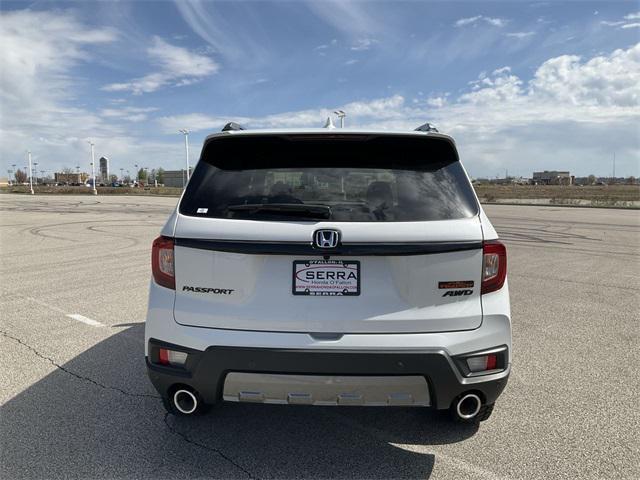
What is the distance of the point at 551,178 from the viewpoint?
6575 inches

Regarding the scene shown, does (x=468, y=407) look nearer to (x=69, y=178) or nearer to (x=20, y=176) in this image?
(x=69, y=178)

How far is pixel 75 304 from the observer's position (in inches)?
245

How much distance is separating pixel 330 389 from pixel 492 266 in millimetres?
1097

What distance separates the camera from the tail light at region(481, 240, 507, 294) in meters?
2.59

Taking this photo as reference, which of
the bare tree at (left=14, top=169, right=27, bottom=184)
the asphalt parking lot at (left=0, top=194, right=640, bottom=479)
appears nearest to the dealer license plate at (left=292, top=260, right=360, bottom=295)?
the asphalt parking lot at (left=0, top=194, right=640, bottom=479)

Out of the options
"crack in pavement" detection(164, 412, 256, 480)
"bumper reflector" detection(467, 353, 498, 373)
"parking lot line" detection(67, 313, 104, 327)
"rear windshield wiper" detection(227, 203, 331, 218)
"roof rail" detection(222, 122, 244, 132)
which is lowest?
"crack in pavement" detection(164, 412, 256, 480)

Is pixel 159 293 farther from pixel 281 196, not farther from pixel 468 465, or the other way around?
pixel 468 465

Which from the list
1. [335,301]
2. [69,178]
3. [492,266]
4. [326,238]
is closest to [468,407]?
[492,266]

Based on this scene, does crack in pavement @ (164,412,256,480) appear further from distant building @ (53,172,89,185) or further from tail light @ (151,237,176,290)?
distant building @ (53,172,89,185)

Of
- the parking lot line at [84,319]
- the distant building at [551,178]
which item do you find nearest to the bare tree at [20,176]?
the distant building at [551,178]

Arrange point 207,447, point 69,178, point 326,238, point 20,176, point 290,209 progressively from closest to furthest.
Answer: point 326,238
point 290,209
point 207,447
point 69,178
point 20,176

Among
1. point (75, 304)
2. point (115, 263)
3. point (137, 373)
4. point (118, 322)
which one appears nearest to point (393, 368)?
point (137, 373)

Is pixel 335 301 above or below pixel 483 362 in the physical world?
above

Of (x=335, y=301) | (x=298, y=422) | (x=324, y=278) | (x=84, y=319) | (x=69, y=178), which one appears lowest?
(x=298, y=422)
